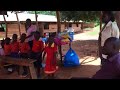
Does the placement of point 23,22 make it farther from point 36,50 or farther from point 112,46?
point 112,46

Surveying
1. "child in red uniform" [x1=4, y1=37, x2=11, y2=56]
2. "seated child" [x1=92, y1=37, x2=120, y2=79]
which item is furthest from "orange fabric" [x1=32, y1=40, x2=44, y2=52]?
"seated child" [x1=92, y1=37, x2=120, y2=79]

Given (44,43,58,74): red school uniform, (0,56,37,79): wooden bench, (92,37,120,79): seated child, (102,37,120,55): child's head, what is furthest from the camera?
(44,43,58,74): red school uniform

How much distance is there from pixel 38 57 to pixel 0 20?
826 cm

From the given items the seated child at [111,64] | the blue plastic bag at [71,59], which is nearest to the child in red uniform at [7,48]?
the blue plastic bag at [71,59]

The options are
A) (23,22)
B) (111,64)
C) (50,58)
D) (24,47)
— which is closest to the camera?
(111,64)

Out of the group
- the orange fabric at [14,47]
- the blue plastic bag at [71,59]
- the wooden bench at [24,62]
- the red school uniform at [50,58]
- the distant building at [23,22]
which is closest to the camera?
the wooden bench at [24,62]

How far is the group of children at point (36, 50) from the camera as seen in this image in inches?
202

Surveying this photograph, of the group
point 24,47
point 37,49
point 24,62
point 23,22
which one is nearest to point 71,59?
point 37,49

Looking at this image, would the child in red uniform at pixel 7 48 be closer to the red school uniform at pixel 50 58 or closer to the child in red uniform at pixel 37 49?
the child in red uniform at pixel 37 49

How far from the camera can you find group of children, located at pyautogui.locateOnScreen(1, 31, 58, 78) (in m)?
5.13

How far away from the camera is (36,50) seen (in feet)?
17.6

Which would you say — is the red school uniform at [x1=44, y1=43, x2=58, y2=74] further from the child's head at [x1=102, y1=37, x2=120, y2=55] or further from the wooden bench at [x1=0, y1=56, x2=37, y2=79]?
the child's head at [x1=102, y1=37, x2=120, y2=55]
